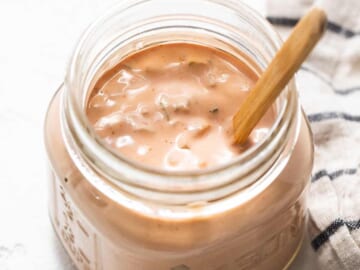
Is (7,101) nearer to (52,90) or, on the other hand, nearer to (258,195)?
(52,90)

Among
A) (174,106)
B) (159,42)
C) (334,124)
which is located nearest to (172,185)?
(174,106)

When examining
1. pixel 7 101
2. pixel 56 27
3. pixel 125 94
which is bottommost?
pixel 125 94

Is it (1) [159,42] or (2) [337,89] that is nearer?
(1) [159,42]

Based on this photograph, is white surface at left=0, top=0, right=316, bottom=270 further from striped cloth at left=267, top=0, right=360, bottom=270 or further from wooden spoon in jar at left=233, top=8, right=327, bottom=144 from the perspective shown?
wooden spoon in jar at left=233, top=8, right=327, bottom=144

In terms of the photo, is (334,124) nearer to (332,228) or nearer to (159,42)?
(332,228)

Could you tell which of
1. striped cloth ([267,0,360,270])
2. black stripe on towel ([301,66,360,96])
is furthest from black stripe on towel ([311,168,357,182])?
black stripe on towel ([301,66,360,96])

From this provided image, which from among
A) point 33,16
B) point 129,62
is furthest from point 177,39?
point 33,16
